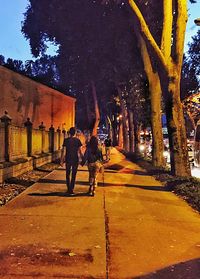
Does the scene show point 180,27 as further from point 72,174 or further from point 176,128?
point 72,174

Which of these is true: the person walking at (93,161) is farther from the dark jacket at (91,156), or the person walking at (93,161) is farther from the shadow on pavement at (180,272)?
the shadow on pavement at (180,272)

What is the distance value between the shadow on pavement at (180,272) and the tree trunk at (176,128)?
10.7m

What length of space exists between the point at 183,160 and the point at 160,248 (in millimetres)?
10213

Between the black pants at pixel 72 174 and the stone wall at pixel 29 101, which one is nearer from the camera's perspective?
the black pants at pixel 72 174

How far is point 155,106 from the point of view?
73.2 feet

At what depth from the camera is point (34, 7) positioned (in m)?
32.4

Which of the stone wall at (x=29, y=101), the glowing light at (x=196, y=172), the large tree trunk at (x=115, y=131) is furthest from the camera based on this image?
the large tree trunk at (x=115, y=131)

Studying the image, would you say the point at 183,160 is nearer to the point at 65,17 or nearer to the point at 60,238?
the point at 60,238

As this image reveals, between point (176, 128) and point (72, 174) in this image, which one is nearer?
point (72, 174)

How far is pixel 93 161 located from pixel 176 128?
5336 mm

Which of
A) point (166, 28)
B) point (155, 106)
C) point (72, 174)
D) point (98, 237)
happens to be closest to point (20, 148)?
point (72, 174)

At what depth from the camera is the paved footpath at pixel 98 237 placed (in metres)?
6.19

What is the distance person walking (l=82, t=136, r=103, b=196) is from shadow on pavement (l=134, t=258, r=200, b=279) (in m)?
6.23

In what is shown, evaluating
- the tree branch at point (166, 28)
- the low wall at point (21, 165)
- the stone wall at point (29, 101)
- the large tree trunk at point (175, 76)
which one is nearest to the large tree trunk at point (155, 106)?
the tree branch at point (166, 28)
